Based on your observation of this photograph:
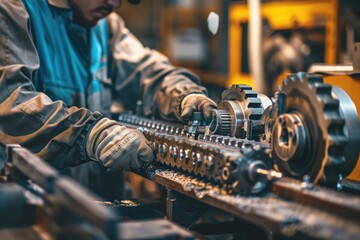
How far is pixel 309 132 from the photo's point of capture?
52.9 inches

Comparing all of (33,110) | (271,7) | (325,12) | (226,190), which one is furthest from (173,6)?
(226,190)

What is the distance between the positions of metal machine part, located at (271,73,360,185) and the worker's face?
1021 mm

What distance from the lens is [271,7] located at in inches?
169

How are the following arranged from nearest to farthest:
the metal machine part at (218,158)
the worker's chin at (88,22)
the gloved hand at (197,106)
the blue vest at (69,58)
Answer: the metal machine part at (218,158), the gloved hand at (197,106), the blue vest at (69,58), the worker's chin at (88,22)

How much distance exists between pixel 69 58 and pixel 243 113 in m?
0.91

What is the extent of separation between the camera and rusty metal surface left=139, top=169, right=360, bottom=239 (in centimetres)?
98

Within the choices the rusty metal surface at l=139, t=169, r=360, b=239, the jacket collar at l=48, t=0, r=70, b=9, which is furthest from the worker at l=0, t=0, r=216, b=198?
the rusty metal surface at l=139, t=169, r=360, b=239

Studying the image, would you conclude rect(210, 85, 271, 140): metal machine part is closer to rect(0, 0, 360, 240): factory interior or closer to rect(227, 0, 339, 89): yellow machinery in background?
rect(0, 0, 360, 240): factory interior

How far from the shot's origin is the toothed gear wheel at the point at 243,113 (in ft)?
5.42

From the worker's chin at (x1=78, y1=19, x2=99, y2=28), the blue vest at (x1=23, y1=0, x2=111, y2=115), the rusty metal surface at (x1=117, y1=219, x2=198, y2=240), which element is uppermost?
the worker's chin at (x1=78, y1=19, x2=99, y2=28)

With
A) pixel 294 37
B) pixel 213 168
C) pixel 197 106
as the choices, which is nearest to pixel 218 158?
pixel 213 168

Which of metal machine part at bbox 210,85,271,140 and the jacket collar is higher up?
the jacket collar

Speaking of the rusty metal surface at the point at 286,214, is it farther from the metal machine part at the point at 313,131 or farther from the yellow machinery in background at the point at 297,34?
the yellow machinery in background at the point at 297,34

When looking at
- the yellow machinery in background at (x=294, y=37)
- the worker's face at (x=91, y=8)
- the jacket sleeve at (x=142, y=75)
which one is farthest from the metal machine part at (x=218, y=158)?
the yellow machinery in background at (x=294, y=37)
